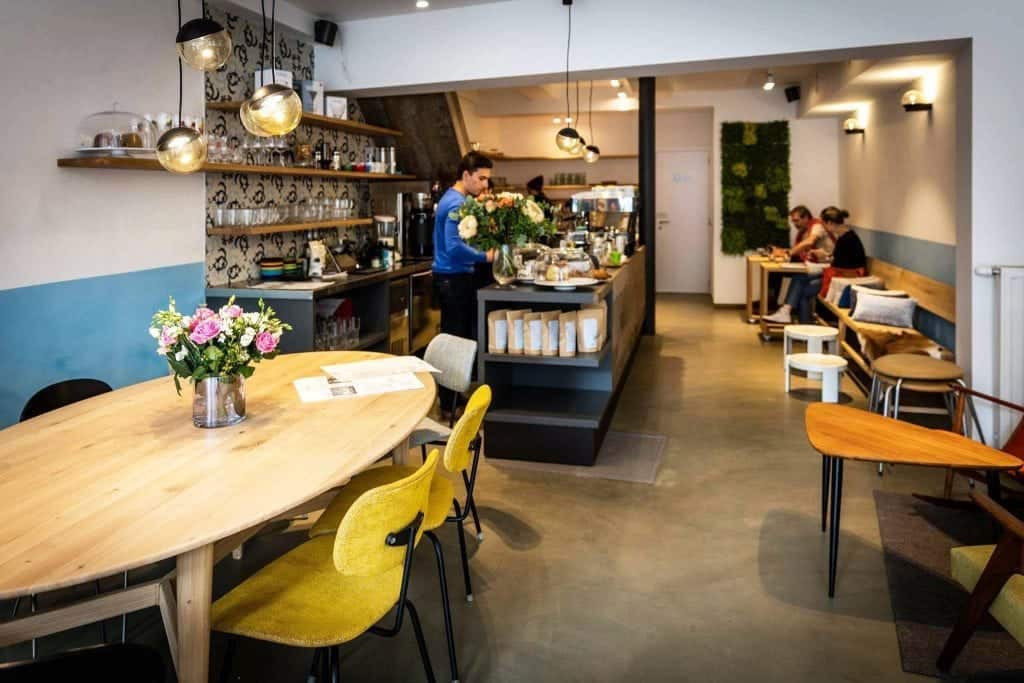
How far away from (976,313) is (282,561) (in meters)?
4.09

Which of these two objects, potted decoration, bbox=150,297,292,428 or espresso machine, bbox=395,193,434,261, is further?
espresso machine, bbox=395,193,434,261

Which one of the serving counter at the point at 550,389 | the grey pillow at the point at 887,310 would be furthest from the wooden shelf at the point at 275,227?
the grey pillow at the point at 887,310

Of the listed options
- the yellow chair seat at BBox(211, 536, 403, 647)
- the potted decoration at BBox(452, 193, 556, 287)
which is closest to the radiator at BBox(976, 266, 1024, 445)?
the potted decoration at BBox(452, 193, 556, 287)

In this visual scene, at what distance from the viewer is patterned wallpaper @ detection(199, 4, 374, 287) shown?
16.6 feet

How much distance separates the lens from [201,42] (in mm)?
2697

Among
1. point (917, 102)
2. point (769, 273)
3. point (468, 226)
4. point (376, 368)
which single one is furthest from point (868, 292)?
point (376, 368)

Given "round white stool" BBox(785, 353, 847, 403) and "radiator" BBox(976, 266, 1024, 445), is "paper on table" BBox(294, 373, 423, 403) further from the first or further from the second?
"round white stool" BBox(785, 353, 847, 403)

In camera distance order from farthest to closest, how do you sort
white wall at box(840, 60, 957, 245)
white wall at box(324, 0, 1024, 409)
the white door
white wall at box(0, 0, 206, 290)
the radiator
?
the white door → white wall at box(840, 60, 957, 245) → white wall at box(324, 0, 1024, 409) → the radiator → white wall at box(0, 0, 206, 290)

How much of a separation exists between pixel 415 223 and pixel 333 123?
152cm

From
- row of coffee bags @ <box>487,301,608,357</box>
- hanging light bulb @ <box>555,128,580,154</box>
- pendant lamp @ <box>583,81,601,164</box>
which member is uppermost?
pendant lamp @ <box>583,81,601,164</box>

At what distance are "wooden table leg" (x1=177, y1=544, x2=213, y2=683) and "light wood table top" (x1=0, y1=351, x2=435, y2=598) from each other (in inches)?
4.8

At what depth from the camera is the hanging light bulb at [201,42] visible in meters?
2.69

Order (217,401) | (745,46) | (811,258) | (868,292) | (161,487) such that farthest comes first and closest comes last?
(811,258), (868,292), (745,46), (217,401), (161,487)

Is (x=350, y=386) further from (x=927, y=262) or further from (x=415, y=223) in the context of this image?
(x=927, y=262)
